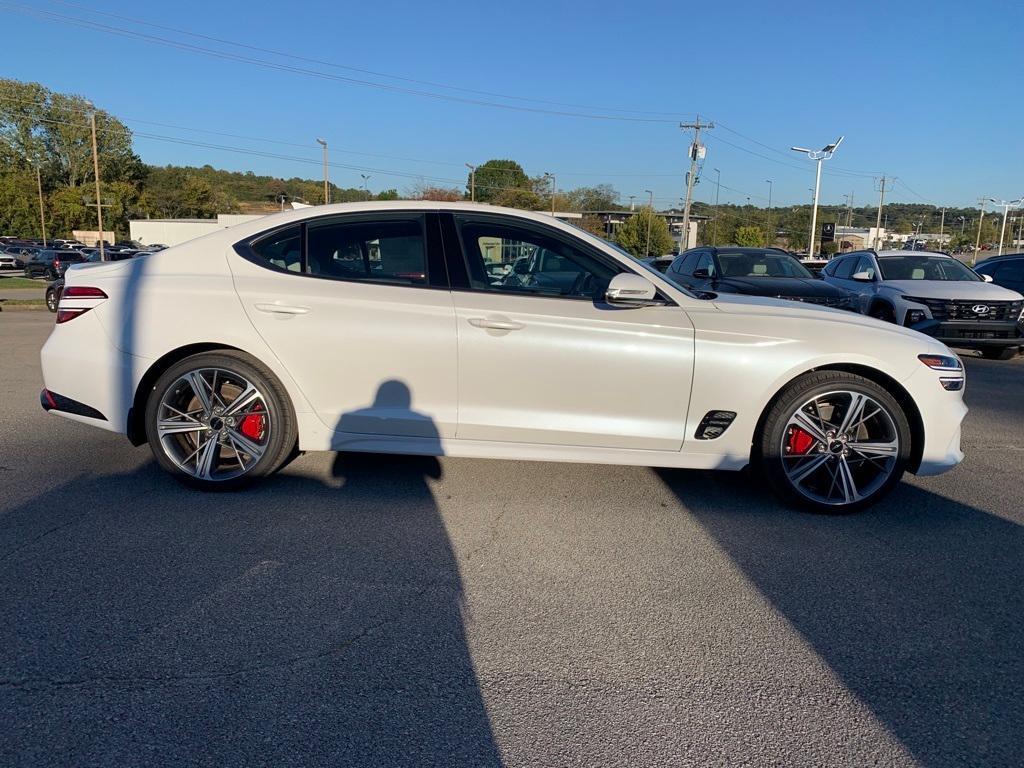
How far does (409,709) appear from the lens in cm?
246

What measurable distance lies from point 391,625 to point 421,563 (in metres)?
0.61

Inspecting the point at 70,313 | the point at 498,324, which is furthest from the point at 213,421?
the point at 498,324

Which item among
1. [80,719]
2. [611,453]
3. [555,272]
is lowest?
[80,719]

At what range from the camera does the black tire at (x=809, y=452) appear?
4.25 m

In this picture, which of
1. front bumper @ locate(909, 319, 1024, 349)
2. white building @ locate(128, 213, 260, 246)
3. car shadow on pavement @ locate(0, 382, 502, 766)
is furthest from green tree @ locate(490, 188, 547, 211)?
car shadow on pavement @ locate(0, 382, 502, 766)

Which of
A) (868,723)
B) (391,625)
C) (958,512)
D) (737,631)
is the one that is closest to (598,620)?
(737,631)

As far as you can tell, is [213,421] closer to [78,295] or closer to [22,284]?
[78,295]

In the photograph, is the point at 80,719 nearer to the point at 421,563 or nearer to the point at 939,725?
the point at 421,563

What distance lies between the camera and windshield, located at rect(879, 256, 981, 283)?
11883 mm

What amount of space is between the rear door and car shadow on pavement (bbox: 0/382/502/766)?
0.57 meters

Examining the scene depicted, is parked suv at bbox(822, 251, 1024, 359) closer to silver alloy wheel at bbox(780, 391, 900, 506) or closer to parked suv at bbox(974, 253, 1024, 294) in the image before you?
parked suv at bbox(974, 253, 1024, 294)

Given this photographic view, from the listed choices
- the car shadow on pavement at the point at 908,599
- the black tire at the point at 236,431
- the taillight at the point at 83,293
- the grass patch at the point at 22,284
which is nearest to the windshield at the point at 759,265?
the car shadow on pavement at the point at 908,599

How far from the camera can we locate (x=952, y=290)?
10969mm

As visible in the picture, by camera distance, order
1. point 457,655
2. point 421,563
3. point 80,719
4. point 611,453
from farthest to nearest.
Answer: point 611,453, point 421,563, point 457,655, point 80,719
